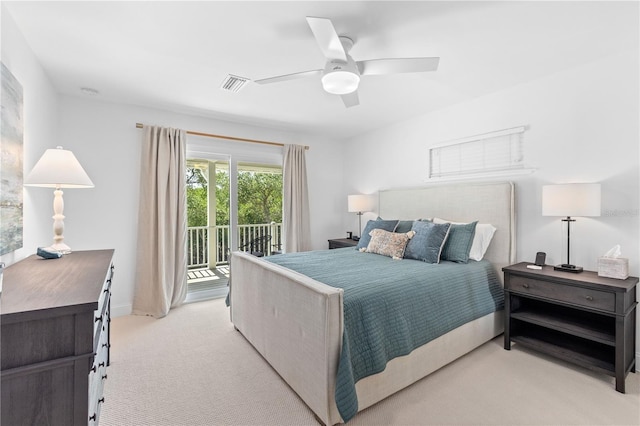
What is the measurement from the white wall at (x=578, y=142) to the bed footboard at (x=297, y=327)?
2367 millimetres

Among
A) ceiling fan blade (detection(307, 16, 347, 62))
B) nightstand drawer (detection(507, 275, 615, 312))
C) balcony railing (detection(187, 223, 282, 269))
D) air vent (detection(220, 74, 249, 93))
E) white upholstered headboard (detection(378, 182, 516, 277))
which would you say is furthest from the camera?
balcony railing (detection(187, 223, 282, 269))

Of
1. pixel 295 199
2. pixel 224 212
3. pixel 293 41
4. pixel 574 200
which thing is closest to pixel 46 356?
pixel 293 41

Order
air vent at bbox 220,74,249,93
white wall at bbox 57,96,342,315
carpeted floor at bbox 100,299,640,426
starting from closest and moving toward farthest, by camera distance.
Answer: carpeted floor at bbox 100,299,640,426, air vent at bbox 220,74,249,93, white wall at bbox 57,96,342,315

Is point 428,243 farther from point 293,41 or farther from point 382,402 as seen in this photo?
point 293,41

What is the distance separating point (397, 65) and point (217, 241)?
4023 mm

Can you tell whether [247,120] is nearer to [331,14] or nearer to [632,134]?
[331,14]

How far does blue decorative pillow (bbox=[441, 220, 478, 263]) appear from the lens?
2824mm

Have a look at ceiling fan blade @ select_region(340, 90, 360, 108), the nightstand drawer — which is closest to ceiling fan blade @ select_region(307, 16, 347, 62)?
ceiling fan blade @ select_region(340, 90, 360, 108)

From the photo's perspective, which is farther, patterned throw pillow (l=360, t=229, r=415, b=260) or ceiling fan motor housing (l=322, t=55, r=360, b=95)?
patterned throw pillow (l=360, t=229, r=415, b=260)

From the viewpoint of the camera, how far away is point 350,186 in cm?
512

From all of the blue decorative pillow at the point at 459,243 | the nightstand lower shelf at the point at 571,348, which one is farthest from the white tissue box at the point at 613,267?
the blue decorative pillow at the point at 459,243

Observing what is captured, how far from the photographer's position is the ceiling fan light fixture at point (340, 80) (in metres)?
1.98

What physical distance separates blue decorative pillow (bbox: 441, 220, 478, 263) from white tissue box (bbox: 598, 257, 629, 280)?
94 cm

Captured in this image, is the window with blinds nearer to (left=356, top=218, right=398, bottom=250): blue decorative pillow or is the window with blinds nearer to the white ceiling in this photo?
the white ceiling
